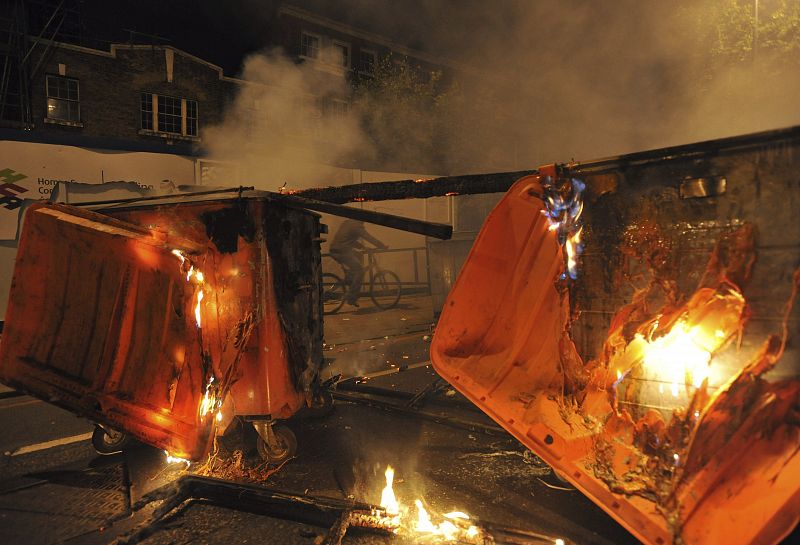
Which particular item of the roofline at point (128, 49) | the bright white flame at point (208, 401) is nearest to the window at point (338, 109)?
the roofline at point (128, 49)

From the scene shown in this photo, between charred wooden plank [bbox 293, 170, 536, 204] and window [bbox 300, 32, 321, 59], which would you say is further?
window [bbox 300, 32, 321, 59]

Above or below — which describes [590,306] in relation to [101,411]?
above

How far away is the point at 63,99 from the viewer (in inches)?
535

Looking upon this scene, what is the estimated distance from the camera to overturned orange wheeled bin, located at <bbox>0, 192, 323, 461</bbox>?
9.25 feet

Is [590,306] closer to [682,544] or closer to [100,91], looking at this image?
[682,544]

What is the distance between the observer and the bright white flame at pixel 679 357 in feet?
6.66

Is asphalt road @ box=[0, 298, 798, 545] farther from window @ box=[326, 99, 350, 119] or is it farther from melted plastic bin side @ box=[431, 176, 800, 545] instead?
window @ box=[326, 99, 350, 119]

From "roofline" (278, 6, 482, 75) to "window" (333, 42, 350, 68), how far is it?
22.7 inches

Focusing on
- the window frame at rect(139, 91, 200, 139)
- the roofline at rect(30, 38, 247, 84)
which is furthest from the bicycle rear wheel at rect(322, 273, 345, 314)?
the roofline at rect(30, 38, 247, 84)

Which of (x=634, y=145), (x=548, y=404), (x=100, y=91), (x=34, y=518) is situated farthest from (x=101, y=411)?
(x=100, y=91)

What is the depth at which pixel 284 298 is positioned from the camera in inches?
122

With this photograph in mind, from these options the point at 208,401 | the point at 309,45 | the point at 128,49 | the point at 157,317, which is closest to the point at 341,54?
the point at 309,45

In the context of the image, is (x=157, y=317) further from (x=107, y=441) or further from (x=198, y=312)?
(x=107, y=441)

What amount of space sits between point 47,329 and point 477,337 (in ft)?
9.57
